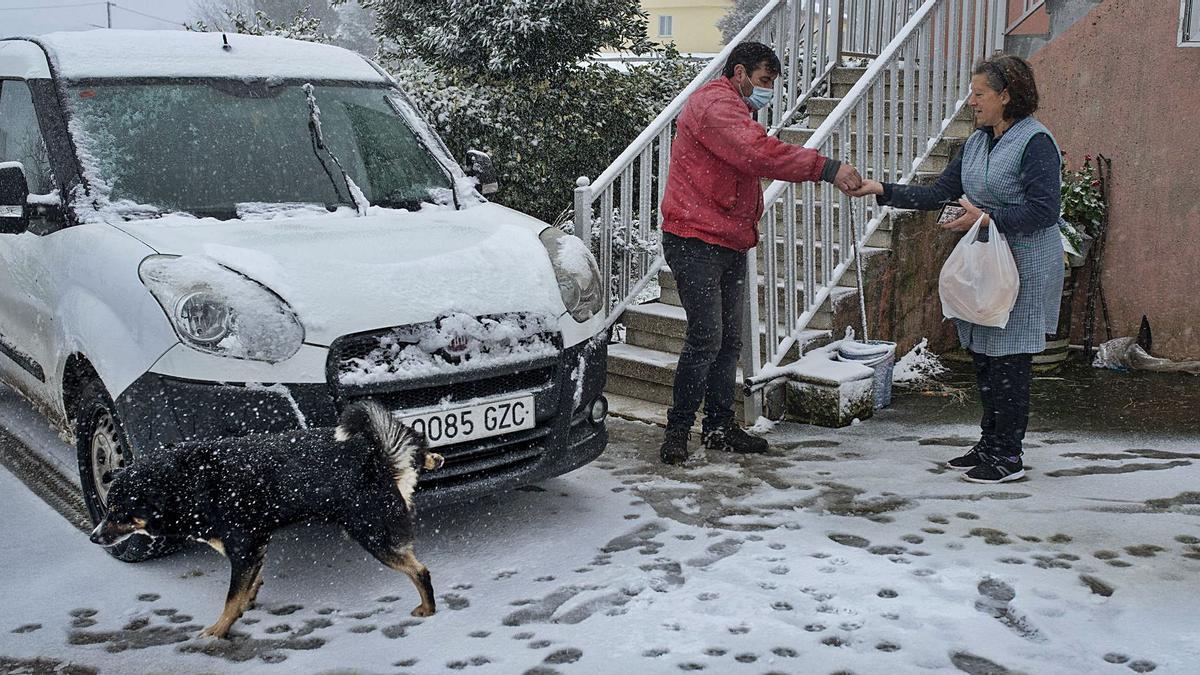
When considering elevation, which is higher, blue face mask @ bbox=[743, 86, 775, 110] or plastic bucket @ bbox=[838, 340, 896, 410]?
blue face mask @ bbox=[743, 86, 775, 110]

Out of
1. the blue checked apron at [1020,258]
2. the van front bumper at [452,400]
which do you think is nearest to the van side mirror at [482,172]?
the van front bumper at [452,400]

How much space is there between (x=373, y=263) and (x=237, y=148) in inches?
44.7

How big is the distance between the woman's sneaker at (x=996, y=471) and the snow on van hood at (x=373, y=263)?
2.10 metres

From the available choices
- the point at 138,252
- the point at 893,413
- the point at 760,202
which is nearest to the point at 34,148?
the point at 138,252

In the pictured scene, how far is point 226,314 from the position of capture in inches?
151

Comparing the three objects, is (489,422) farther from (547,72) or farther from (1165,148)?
(547,72)

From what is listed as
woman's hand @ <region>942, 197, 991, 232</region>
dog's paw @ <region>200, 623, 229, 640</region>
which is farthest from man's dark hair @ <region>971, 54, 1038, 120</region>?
dog's paw @ <region>200, 623, 229, 640</region>

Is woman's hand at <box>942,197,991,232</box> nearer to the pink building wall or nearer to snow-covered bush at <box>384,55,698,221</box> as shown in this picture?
the pink building wall

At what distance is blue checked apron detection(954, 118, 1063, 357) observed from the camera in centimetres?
478

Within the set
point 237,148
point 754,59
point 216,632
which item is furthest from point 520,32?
point 216,632

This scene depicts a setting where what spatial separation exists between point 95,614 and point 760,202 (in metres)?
3.39

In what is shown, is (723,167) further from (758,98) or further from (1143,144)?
(1143,144)

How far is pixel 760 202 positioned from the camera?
5430 millimetres

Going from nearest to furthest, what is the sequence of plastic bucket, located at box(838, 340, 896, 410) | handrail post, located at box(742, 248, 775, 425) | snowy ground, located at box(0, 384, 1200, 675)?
snowy ground, located at box(0, 384, 1200, 675)
handrail post, located at box(742, 248, 775, 425)
plastic bucket, located at box(838, 340, 896, 410)
